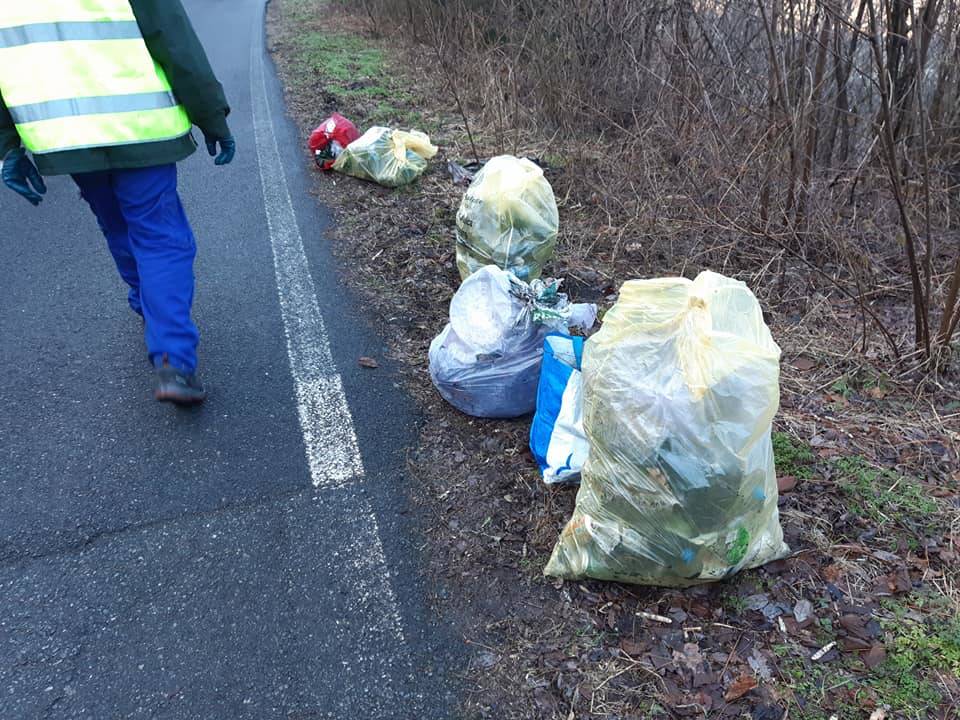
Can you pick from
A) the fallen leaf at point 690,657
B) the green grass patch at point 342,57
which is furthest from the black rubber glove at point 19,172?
the green grass patch at point 342,57

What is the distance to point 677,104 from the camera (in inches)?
196

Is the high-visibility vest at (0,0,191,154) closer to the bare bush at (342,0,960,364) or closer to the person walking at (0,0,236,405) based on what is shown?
the person walking at (0,0,236,405)

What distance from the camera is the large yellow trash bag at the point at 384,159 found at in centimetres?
523

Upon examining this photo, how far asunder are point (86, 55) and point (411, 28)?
8.77 meters

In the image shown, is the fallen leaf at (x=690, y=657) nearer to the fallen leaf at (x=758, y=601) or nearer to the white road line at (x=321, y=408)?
the fallen leaf at (x=758, y=601)

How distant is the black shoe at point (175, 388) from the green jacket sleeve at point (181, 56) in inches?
42.6

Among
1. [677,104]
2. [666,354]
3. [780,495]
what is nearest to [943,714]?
[780,495]

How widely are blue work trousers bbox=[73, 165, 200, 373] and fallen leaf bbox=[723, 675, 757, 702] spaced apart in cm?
243

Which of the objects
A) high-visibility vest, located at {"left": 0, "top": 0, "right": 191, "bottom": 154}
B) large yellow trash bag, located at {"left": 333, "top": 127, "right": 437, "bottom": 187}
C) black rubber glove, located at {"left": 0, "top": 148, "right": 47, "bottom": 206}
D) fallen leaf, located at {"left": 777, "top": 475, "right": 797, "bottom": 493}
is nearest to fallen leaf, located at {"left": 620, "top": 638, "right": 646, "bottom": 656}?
fallen leaf, located at {"left": 777, "top": 475, "right": 797, "bottom": 493}

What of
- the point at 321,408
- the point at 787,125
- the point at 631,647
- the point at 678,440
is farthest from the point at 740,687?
the point at 787,125

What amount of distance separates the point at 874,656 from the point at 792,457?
33.1 inches

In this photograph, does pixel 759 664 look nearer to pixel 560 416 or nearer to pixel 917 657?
pixel 917 657

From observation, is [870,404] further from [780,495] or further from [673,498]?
[673,498]

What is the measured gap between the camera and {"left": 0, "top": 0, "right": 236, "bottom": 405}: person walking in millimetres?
2418
